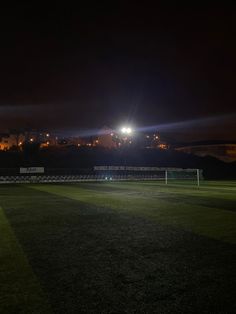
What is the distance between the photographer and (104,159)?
86.0 metres

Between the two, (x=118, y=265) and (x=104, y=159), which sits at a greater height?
(x=104, y=159)

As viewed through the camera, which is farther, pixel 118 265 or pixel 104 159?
pixel 104 159

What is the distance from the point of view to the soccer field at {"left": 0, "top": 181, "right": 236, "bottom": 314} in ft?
17.0

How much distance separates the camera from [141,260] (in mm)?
7598

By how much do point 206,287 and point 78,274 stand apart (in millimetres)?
2623

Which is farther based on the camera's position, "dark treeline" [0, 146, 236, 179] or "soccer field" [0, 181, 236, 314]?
"dark treeline" [0, 146, 236, 179]

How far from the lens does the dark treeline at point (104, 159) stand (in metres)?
69.0

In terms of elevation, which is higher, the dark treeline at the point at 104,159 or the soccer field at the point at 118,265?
the dark treeline at the point at 104,159

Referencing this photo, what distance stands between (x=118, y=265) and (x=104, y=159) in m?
78.9

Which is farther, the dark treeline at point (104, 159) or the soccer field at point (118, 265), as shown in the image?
the dark treeline at point (104, 159)

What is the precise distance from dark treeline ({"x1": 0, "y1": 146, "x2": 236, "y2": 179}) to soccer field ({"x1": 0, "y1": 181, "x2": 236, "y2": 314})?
41068 millimetres

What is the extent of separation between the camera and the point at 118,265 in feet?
23.6

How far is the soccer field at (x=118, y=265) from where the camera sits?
518 centimetres

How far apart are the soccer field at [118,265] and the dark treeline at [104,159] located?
135 feet
